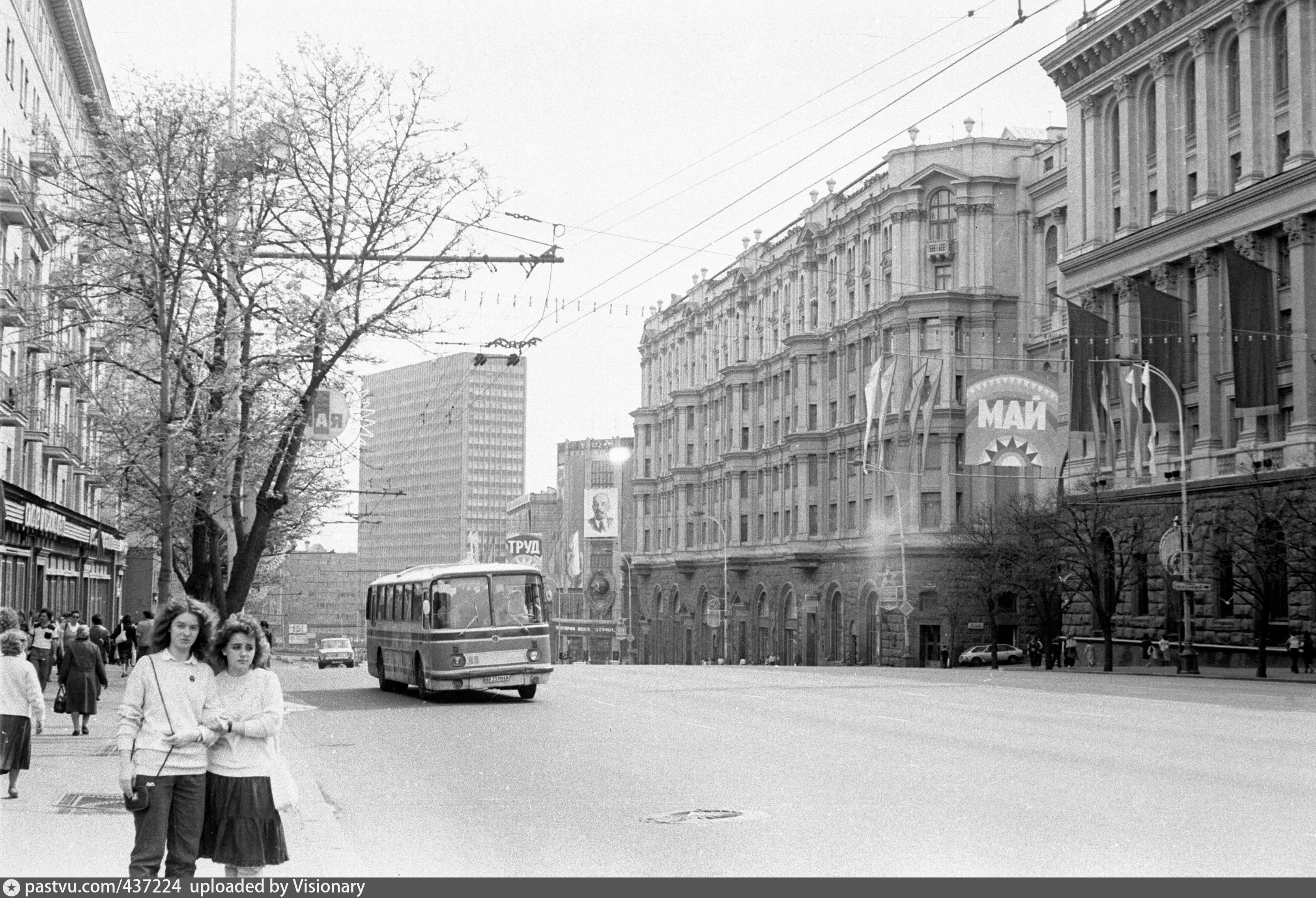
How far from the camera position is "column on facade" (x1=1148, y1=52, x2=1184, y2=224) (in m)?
55.6

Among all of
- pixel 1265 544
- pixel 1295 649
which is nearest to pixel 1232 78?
pixel 1265 544

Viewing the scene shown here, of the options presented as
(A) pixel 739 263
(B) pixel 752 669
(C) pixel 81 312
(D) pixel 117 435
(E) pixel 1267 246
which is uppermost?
(A) pixel 739 263

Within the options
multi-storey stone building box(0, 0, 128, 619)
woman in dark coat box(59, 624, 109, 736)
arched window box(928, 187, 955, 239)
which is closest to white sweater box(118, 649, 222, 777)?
woman in dark coat box(59, 624, 109, 736)

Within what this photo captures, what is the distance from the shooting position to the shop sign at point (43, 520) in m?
43.2

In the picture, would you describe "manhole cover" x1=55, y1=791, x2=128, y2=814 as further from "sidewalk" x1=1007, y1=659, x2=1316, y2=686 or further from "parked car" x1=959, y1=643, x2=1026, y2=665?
"parked car" x1=959, y1=643, x2=1026, y2=665

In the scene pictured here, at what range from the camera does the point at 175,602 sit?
807 centimetres

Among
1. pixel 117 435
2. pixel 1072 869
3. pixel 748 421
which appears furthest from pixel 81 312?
pixel 748 421

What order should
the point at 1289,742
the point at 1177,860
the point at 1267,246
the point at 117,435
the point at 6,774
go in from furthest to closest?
1. the point at 1267,246
2. the point at 117,435
3. the point at 1289,742
4. the point at 6,774
5. the point at 1177,860

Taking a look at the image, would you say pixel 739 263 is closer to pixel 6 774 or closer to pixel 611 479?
pixel 611 479

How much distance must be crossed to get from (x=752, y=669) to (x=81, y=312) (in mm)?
38119

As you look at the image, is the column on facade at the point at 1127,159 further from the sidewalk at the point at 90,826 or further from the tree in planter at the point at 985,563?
the sidewalk at the point at 90,826

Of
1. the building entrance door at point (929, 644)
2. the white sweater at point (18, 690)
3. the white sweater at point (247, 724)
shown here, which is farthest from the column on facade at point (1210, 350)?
the white sweater at point (247, 724)

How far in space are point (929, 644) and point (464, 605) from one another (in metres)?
50.1

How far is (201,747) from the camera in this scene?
7.99 meters
